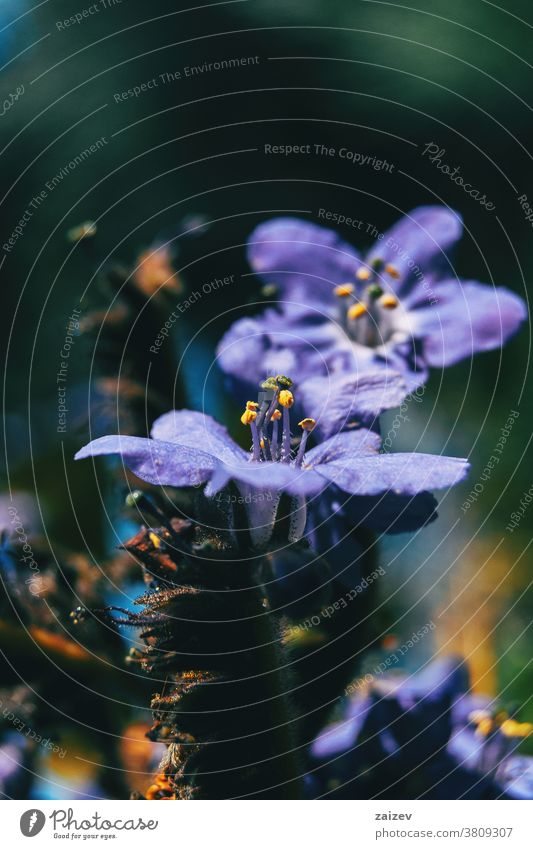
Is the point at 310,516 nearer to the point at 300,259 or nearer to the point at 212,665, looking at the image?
the point at 212,665

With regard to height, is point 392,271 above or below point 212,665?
above

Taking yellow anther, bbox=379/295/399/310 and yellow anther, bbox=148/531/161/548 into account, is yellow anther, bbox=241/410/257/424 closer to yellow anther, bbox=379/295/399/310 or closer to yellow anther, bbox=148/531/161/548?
yellow anther, bbox=148/531/161/548

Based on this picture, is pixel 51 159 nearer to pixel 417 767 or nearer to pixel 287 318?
pixel 287 318

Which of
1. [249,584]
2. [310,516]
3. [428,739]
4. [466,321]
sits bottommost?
[428,739]

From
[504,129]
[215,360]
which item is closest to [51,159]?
[215,360]

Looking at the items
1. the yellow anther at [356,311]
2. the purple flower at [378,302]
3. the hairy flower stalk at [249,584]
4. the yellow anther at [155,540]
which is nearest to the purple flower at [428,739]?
the hairy flower stalk at [249,584]

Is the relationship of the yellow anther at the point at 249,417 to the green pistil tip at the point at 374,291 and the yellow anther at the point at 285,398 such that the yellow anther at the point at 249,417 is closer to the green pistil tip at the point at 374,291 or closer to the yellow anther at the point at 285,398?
the yellow anther at the point at 285,398
